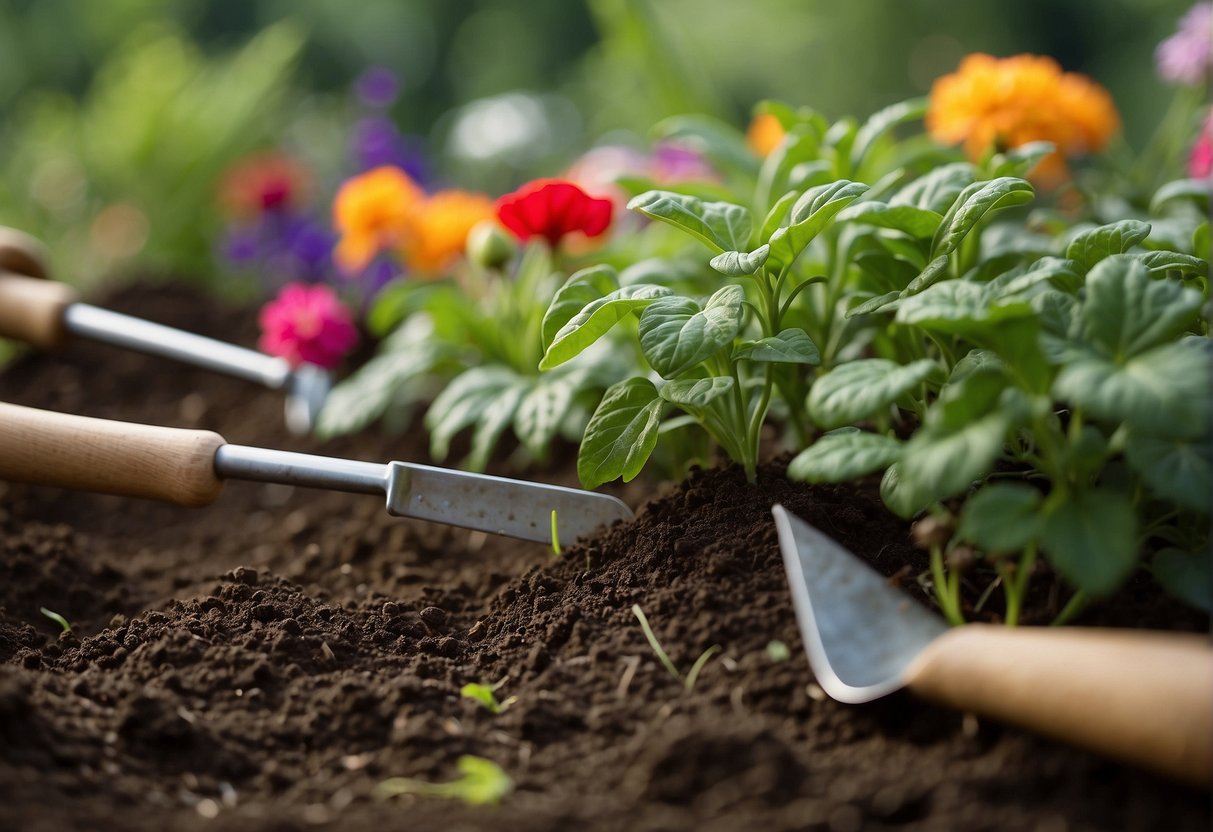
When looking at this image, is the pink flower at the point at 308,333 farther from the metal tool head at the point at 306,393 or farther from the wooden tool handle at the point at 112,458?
the wooden tool handle at the point at 112,458

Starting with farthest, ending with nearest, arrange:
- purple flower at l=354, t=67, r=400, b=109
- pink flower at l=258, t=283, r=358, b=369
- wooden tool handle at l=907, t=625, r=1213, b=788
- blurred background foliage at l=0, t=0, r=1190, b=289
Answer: blurred background foliage at l=0, t=0, r=1190, b=289, purple flower at l=354, t=67, r=400, b=109, pink flower at l=258, t=283, r=358, b=369, wooden tool handle at l=907, t=625, r=1213, b=788

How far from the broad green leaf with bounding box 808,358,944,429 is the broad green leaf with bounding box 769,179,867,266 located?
0.69 feet

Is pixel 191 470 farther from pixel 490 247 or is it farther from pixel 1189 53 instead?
pixel 1189 53

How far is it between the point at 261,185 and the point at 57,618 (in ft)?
6.32

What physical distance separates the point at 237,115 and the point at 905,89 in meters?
2.89

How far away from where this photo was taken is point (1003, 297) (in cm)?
114

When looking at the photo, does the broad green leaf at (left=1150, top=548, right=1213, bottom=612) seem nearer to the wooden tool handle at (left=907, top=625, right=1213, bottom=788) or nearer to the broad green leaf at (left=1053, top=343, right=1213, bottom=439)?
the wooden tool handle at (left=907, top=625, right=1213, bottom=788)

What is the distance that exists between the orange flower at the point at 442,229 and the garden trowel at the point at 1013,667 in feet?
4.39

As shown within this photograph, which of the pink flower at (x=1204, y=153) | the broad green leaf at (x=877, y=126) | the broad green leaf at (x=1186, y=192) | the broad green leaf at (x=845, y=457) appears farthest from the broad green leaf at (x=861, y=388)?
the pink flower at (x=1204, y=153)

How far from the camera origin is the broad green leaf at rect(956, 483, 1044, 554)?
3.27 feet

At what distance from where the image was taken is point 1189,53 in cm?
212

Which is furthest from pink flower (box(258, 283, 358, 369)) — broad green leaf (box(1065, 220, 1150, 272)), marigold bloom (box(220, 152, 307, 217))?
broad green leaf (box(1065, 220, 1150, 272))

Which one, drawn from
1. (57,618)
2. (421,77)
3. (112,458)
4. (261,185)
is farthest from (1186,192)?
(421,77)

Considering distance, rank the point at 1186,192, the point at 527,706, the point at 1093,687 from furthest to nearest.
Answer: the point at 1186,192 < the point at 527,706 < the point at 1093,687
